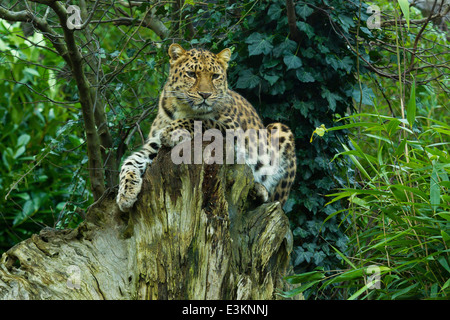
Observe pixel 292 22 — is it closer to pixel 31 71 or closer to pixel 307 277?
pixel 307 277

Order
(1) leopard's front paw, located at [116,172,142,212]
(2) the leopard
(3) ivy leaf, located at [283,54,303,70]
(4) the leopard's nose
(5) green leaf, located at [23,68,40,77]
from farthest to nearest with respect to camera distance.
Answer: (5) green leaf, located at [23,68,40,77] < (3) ivy leaf, located at [283,54,303,70] < (4) the leopard's nose < (2) the leopard < (1) leopard's front paw, located at [116,172,142,212]

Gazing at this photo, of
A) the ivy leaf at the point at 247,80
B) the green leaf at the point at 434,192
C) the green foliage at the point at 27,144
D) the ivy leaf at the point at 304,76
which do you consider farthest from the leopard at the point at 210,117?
the green foliage at the point at 27,144

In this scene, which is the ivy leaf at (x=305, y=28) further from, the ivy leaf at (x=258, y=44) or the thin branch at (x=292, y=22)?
the ivy leaf at (x=258, y=44)

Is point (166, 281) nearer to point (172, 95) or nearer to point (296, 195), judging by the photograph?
point (172, 95)

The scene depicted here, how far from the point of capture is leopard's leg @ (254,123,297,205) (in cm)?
562

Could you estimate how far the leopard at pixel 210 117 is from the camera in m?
5.11

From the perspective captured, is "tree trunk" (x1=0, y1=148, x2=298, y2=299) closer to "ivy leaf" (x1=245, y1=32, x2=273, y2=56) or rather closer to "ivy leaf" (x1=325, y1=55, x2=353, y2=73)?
"ivy leaf" (x1=245, y1=32, x2=273, y2=56)

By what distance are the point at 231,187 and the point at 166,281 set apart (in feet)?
3.32

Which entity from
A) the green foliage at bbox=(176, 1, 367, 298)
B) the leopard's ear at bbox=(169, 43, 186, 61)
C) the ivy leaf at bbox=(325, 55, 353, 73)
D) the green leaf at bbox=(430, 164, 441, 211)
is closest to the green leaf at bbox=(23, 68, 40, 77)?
the green foliage at bbox=(176, 1, 367, 298)

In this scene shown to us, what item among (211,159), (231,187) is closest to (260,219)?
(231,187)

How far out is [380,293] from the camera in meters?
4.07

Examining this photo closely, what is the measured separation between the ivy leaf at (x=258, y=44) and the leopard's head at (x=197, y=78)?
0.47m

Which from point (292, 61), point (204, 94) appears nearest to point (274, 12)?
point (292, 61)

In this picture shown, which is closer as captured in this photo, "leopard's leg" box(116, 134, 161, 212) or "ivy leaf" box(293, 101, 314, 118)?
"leopard's leg" box(116, 134, 161, 212)
